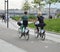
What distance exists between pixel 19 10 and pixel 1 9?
7.57m

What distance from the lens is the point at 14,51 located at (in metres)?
13.7

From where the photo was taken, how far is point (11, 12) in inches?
4141

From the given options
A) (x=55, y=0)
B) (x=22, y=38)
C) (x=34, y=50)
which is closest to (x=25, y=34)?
(x=22, y=38)

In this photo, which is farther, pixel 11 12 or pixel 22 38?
pixel 11 12

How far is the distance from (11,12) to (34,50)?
91477 mm

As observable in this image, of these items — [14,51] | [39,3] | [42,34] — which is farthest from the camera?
[39,3]

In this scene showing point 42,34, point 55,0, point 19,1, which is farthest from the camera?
point 19,1

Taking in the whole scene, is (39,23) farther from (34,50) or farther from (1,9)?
(1,9)

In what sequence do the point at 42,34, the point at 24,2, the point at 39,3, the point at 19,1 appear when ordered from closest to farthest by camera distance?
the point at 42,34 < the point at 39,3 < the point at 24,2 < the point at 19,1

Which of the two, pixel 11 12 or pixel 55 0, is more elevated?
pixel 55 0

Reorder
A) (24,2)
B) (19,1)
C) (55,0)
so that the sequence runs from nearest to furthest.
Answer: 1. (55,0)
2. (24,2)
3. (19,1)

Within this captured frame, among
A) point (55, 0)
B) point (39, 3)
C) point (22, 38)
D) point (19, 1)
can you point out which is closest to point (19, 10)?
point (19, 1)

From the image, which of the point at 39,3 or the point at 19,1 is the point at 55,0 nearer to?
the point at 39,3

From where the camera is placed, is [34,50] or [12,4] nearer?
[34,50]
